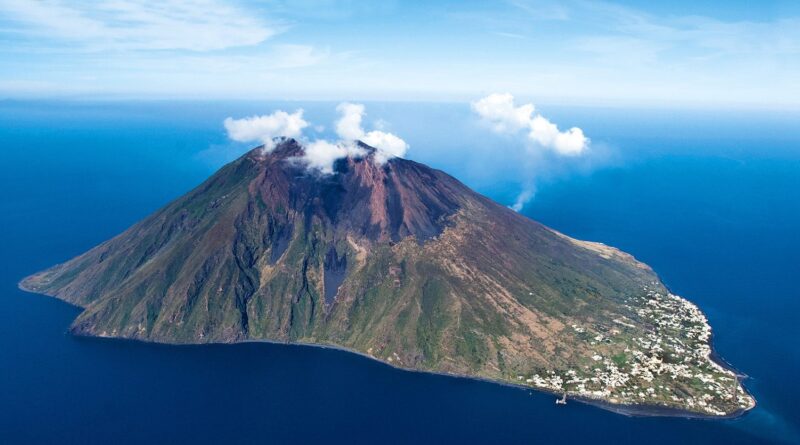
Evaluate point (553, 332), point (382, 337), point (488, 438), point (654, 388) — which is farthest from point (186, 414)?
point (654, 388)

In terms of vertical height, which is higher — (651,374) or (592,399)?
(651,374)

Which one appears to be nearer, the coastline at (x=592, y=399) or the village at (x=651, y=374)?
the coastline at (x=592, y=399)

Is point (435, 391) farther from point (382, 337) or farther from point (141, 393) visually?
point (141, 393)

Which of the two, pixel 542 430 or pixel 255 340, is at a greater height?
pixel 542 430

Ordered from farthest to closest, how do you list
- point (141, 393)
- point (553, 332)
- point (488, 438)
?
1. point (553, 332)
2. point (141, 393)
3. point (488, 438)

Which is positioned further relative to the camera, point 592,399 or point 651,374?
point 651,374

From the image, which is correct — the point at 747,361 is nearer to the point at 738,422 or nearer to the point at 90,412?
the point at 738,422

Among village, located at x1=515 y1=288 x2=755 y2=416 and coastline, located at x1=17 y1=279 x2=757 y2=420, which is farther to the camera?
village, located at x1=515 y1=288 x2=755 y2=416

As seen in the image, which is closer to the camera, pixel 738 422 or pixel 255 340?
pixel 738 422

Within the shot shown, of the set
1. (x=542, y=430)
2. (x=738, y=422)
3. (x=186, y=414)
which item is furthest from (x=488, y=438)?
(x=186, y=414)

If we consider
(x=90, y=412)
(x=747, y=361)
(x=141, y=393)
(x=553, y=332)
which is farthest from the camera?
(x=553, y=332)
